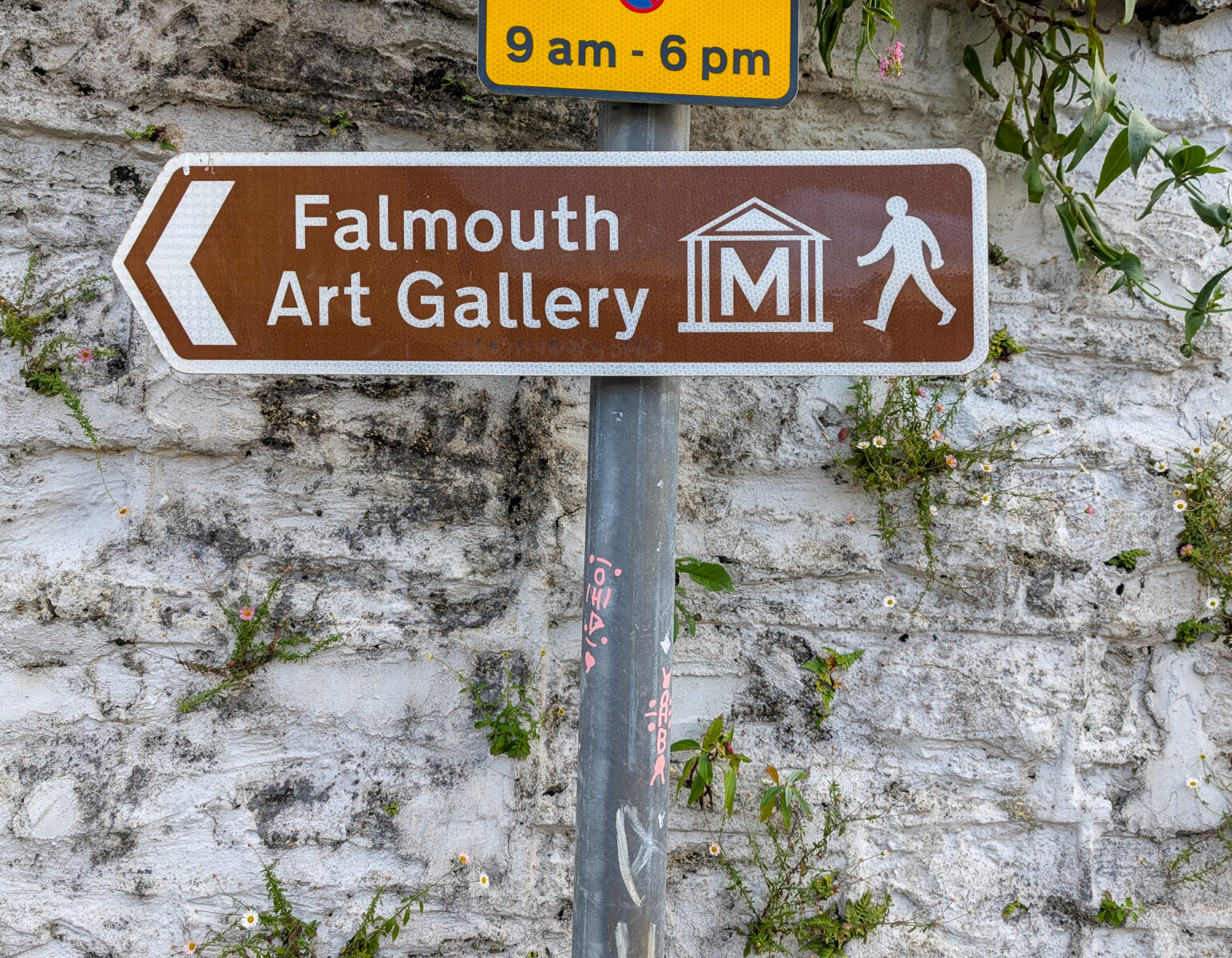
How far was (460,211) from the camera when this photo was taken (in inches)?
37.3

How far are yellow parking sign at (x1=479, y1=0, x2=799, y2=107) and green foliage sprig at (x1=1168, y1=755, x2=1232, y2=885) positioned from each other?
1.65 metres

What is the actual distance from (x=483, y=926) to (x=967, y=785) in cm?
100

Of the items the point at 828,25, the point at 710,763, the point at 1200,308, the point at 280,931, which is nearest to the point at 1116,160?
the point at 1200,308

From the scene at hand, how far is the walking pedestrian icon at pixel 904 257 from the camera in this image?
94cm

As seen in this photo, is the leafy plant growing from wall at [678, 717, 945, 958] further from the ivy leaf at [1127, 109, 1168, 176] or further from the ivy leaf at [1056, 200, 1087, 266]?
the ivy leaf at [1127, 109, 1168, 176]

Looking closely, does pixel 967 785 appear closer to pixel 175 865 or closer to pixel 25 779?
pixel 175 865

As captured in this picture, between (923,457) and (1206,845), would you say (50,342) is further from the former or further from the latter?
(1206,845)

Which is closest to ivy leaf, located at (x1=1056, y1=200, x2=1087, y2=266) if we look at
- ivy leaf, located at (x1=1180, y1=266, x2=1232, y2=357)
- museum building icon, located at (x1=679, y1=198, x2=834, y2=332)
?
ivy leaf, located at (x1=1180, y1=266, x2=1232, y2=357)

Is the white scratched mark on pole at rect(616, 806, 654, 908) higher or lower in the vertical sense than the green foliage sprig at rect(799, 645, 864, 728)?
lower

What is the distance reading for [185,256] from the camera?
0.96 m

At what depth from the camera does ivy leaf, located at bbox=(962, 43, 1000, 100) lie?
1.51 metres

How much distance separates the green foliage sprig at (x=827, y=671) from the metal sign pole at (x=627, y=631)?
68 cm

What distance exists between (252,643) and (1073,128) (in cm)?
192

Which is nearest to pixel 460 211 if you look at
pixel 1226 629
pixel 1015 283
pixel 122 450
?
pixel 122 450
